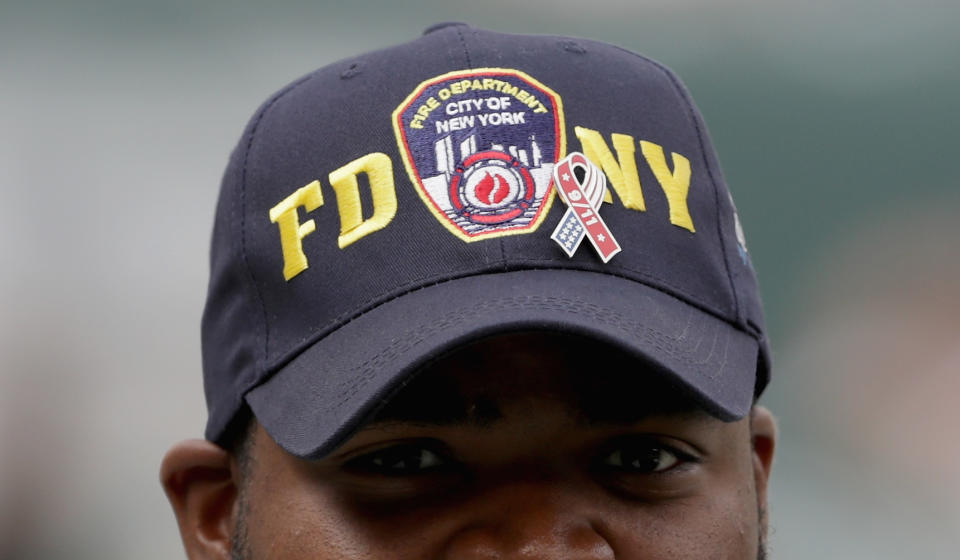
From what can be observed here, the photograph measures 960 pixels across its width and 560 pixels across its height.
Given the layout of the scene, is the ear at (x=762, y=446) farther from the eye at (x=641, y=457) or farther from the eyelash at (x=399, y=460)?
the eyelash at (x=399, y=460)

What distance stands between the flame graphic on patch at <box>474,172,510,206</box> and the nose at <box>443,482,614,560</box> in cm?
32

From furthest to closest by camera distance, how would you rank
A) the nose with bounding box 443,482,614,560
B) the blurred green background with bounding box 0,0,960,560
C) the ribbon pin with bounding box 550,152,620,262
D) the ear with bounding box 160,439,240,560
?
the blurred green background with bounding box 0,0,960,560 < the ear with bounding box 160,439,240,560 < the ribbon pin with bounding box 550,152,620,262 < the nose with bounding box 443,482,614,560

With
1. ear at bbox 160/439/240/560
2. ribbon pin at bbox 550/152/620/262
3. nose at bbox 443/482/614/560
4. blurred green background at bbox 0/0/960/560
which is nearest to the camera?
nose at bbox 443/482/614/560

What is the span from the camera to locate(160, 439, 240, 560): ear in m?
1.60

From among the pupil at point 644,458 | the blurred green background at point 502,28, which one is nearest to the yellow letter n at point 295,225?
the pupil at point 644,458

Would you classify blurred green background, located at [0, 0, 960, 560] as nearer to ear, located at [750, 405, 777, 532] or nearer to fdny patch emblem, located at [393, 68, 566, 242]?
ear, located at [750, 405, 777, 532]

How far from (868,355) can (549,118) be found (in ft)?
7.85

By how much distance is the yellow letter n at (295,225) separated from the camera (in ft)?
4.75

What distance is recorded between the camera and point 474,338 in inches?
50.5

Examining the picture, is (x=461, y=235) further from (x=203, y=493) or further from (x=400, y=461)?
(x=203, y=493)

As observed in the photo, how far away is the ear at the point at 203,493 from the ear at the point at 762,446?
0.69 m

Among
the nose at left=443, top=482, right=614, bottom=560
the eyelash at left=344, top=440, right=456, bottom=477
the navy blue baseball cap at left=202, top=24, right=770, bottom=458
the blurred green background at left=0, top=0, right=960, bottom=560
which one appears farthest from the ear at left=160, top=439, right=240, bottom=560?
the blurred green background at left=0, top=0, right=960, bottom=560

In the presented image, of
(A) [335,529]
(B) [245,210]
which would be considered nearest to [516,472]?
(A) [335,529]

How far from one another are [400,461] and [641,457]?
0.92 feet
